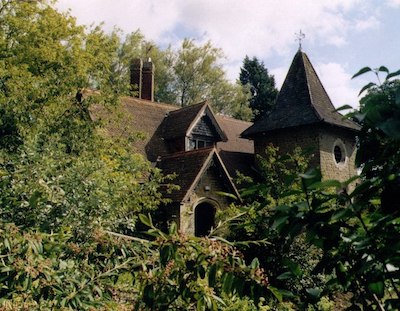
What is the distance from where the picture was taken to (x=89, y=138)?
13.5 meters

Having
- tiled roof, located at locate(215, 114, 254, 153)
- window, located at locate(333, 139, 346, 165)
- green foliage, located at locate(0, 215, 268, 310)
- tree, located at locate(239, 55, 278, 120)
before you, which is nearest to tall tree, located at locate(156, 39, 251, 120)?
tree, located at locate(239, 55, 278, 120)

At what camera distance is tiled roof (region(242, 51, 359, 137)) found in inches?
868

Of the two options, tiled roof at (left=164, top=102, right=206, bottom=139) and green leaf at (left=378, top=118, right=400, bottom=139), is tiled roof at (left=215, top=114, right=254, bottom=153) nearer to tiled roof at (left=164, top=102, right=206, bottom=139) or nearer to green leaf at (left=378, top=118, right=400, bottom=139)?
tiled roof at (left=164, top=102, right=206, bottom=139)

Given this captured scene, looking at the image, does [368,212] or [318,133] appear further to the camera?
[318,133]

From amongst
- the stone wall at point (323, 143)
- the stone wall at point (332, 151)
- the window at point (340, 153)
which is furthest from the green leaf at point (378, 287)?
the window at point (340, 153)

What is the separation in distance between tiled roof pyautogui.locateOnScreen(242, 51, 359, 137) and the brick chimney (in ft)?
25.7

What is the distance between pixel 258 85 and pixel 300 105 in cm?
2591

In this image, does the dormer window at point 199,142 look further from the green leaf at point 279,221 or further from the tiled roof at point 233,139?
the green leaf at point 279,221

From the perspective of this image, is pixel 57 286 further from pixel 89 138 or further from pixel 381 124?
pixel 89 138

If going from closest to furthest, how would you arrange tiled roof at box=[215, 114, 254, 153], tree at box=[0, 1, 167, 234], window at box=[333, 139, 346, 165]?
1. tree at box=[0, 1, 167, 234]
2. window at box=[333, 139, 346, 165]
3. tiled roof at box=[215, 114, 254, 153]

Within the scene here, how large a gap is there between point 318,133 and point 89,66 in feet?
38.4

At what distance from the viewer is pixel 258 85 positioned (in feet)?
159

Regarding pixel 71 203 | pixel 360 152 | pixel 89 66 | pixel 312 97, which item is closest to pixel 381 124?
pixel 360 152

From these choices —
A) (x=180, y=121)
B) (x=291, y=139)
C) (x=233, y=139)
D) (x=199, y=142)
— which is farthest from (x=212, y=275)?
(x=233, y=139)
